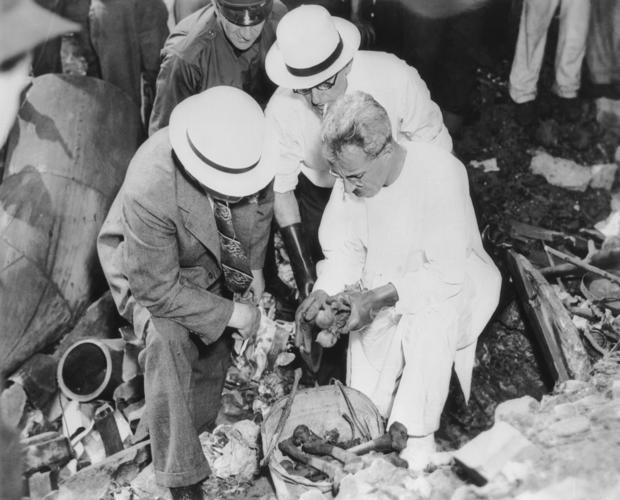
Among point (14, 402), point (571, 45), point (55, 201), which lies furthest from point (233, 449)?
point (571, 45)

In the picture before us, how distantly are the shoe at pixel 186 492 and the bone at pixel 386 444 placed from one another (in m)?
1.06

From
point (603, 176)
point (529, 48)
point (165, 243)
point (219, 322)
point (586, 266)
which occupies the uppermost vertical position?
point (165, 243)

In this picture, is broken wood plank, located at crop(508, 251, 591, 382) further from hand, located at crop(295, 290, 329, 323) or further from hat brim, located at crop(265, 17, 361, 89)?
hat brim, located at crop(265, 17, 361, 89)

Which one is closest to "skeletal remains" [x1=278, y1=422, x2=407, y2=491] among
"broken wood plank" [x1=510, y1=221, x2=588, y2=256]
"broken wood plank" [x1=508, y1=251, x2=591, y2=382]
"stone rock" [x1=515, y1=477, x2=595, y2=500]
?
"stone rock" [x1=515, y1=477, x2=595, y2=500]

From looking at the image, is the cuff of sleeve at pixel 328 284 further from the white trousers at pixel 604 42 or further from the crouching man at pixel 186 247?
the white trousers at pixel 604 42

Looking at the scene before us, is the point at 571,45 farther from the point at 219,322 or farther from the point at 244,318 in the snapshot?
the point at 219,322

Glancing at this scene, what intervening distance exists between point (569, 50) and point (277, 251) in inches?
106

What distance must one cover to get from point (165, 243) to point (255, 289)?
0.95 m

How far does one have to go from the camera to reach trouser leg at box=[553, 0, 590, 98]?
17.5 feet

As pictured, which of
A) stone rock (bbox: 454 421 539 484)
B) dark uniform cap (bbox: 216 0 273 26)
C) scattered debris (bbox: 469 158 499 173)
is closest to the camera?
stone rock (bbox: 454 421 539 484)

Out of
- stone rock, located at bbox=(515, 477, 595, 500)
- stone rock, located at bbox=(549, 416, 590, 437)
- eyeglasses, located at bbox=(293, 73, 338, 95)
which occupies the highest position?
eyeglasses, located at bbox=(293, 73, 338, 95)

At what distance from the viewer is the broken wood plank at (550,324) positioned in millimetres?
4102

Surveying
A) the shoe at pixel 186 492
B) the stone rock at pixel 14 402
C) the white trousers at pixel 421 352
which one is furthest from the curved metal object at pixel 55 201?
the white trousers at pixel 421 352

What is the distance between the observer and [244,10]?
423 cm
